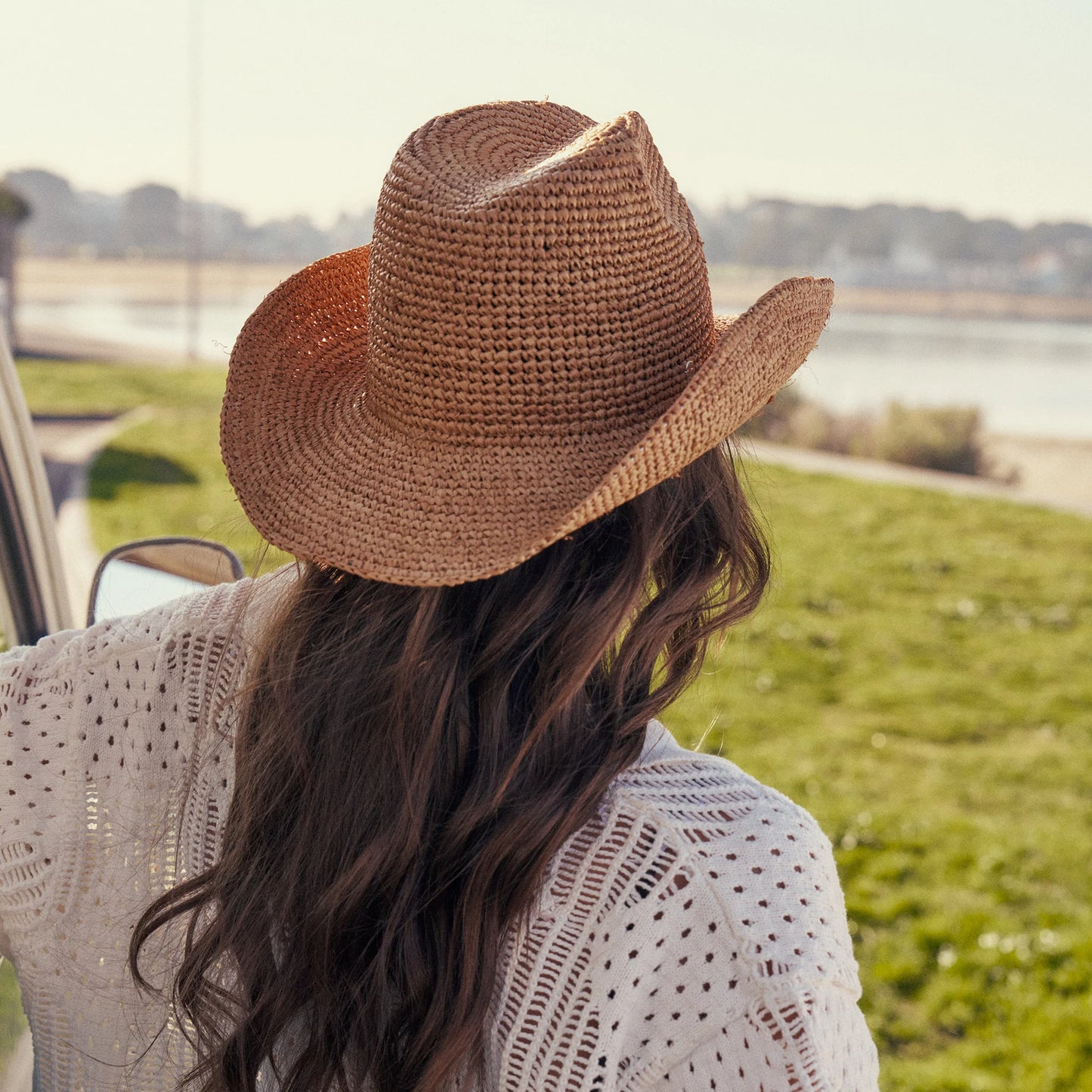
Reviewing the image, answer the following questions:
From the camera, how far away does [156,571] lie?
1.88 meters

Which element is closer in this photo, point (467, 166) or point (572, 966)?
point (572, 966)

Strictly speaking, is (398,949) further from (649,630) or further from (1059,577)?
(1059,577)

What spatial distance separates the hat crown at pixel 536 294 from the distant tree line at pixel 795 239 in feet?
58.5

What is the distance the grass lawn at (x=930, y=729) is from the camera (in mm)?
3238

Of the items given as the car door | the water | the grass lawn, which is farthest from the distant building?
the car door

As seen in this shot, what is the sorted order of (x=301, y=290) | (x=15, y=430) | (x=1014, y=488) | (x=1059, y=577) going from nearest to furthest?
(x=301, y=290) → (x=15, y=430) → (x=1059, y=577) → (x=1014, y=488)

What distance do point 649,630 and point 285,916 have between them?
494mm

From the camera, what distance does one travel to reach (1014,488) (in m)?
11.0

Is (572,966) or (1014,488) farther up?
(572,966)

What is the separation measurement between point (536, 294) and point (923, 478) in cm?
1034

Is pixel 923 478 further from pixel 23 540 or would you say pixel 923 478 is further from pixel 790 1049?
pixel 790 1049

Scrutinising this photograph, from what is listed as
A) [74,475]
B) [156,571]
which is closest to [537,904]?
[156,571]

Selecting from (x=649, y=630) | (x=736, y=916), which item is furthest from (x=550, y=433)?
(x=736, y=916)

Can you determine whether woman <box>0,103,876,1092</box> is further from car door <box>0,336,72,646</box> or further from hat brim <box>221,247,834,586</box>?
car door <box>0,336,72,646</box>
